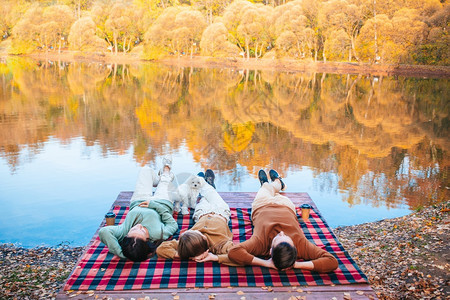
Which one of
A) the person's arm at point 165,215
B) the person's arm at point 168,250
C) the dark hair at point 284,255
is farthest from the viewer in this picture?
the person's arm at point 165,215

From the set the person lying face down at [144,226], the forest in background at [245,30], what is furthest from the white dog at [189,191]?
the forest in background at [245,30]

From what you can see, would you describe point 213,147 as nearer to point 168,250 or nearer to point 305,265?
point 168,250

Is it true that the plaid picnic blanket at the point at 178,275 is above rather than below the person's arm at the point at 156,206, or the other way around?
below

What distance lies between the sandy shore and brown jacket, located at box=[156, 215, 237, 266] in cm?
125

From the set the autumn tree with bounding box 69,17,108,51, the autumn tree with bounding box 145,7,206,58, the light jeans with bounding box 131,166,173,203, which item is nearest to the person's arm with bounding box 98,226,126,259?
the light jeans with bounding box 131,166,173,203

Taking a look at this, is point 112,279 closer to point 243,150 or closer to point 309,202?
point 309,202

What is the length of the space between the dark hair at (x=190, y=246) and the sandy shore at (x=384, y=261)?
1.41 meters

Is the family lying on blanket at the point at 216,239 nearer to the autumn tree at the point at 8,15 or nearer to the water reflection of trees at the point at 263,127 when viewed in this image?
Answer: the water reflection of trees at the point at 263,127

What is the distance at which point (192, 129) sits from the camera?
13.9 m

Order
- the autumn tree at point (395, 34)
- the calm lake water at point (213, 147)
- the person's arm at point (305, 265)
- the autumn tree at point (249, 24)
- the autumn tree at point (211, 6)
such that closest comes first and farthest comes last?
the person's arm at point (305, 265) < the calm lake water at point (213, 147) < the autumn tree at point (395, 34) < the autumn tree at point (249, 24) < the autumn tree at point (211, 6)

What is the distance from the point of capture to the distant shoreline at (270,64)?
1485 inches

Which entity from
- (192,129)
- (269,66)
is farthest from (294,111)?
(269,66)

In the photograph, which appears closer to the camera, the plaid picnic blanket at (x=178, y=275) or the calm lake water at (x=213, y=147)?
the plaid picnic blanket at (x=178, y=275)

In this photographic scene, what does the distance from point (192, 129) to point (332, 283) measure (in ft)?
33.5
